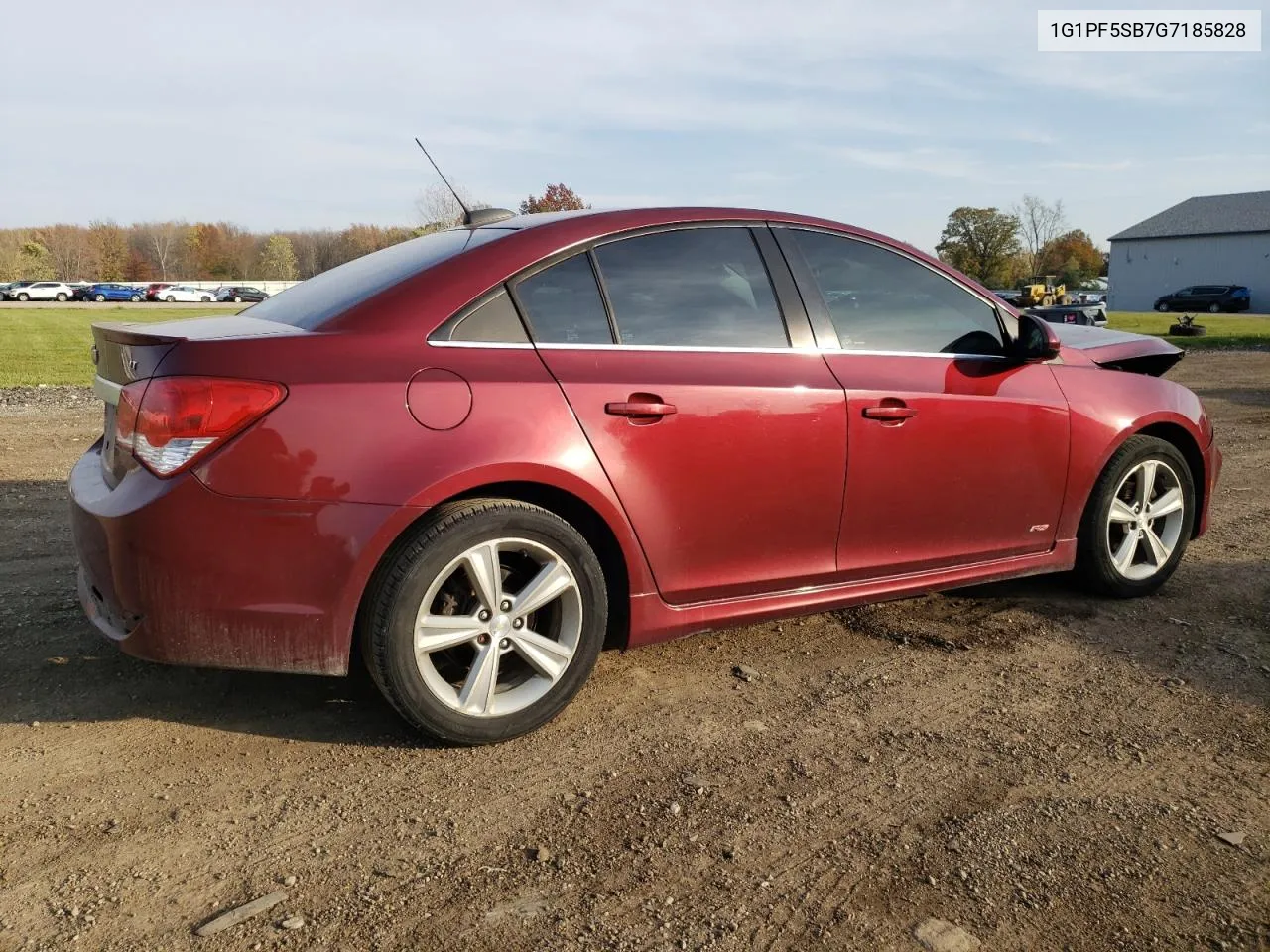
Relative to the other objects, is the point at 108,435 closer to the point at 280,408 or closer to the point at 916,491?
the point at 280,408

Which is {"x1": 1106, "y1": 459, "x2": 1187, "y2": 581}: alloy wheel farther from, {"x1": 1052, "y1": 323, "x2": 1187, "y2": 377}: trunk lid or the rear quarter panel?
the rear quarter panel

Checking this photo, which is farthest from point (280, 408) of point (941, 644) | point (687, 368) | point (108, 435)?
point (941, 644)

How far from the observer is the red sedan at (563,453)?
2.93 meters

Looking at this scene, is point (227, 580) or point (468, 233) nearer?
point (227, 580)

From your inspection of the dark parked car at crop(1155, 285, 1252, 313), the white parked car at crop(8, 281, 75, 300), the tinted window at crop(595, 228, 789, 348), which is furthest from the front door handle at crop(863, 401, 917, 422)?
the white parked car at crop(8, 281, 75, 300)

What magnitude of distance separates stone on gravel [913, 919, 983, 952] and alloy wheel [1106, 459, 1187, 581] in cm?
274

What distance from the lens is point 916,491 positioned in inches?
155

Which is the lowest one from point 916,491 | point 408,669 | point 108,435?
point 408,669

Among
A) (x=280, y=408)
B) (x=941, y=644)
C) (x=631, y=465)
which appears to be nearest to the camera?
(x=280, y=408)

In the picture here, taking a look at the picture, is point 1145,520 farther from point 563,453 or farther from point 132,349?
point 132,349

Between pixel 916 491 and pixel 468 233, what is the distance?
190cm

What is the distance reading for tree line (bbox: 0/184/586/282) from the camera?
339 ft

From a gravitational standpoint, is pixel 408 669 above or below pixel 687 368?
below

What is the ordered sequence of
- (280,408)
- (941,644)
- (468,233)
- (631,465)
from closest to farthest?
(280,408), (631,465), (468,233), (941,644)
